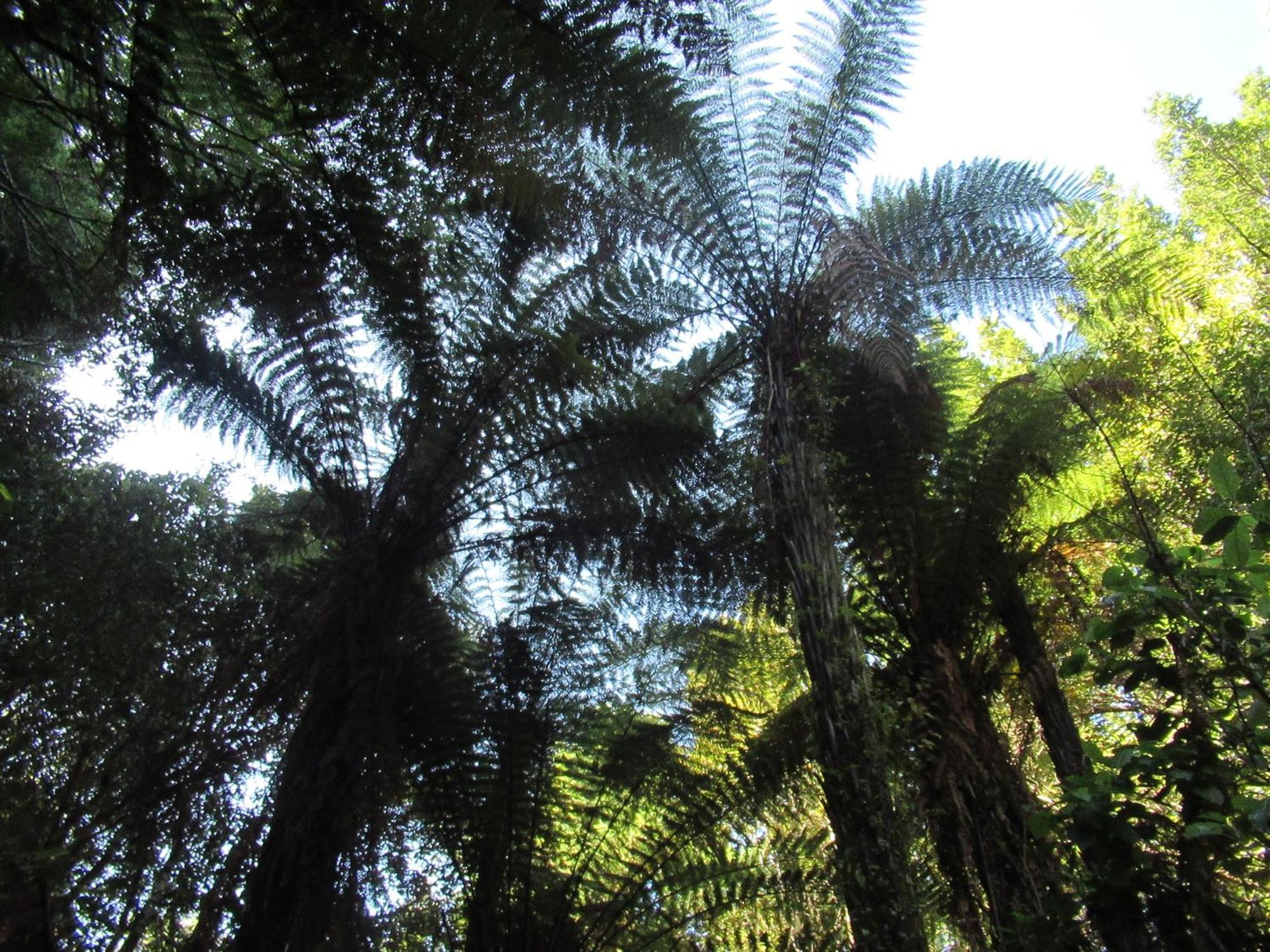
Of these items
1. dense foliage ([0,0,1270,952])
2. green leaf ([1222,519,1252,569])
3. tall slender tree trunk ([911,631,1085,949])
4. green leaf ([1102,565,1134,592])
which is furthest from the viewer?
tall slender tree trunk ([911,631,1085,949])

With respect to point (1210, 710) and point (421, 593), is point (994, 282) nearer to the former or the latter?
point (1210, 710)

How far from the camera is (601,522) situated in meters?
4.07

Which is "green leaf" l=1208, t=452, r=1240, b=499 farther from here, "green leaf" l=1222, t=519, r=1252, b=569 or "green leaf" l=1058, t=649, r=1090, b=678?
"green leaf" l=1058, t=649, r=1090, b=678

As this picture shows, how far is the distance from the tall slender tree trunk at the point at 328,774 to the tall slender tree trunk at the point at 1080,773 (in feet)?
7.06

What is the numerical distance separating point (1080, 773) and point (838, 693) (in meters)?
1.39

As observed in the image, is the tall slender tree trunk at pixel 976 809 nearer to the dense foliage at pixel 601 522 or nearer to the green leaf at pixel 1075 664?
the dense foliage at pixel 601 522

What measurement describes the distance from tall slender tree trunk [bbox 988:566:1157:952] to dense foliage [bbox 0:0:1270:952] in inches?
0.5

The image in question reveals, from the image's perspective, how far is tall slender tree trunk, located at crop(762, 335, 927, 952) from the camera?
2.25 meters

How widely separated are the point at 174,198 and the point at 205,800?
7.20 feet

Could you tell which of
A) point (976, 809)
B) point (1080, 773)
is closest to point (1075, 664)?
point (976, 809)

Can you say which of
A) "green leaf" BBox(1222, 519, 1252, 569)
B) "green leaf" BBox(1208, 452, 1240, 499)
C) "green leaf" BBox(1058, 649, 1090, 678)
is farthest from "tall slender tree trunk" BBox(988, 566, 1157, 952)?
"green leaf" BBox(1208, 452, 1240, 499)

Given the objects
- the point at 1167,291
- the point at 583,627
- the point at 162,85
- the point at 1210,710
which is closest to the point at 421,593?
the point at 583,627

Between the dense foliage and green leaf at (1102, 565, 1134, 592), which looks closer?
green leaf at (1102, 565, 1134, 592)

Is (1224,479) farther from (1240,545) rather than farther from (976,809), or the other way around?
(976,809)
